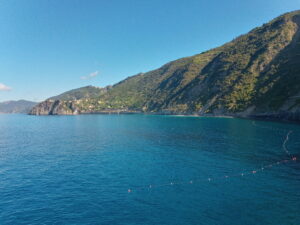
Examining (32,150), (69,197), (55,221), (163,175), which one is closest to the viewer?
(55,221)

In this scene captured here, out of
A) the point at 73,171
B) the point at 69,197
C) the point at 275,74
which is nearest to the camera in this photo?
the point at 69,197

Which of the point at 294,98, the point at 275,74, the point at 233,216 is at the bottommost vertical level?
the point at 233,216

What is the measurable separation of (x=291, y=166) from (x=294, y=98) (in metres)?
122

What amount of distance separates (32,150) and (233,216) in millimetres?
66143

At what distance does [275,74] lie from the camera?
199 meters

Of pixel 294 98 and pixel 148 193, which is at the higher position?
pixel 294 98

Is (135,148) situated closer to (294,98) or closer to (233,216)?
(233,216)

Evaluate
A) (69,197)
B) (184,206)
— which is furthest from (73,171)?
(184,206)

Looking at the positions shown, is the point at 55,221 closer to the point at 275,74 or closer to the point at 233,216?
the point at 233,216

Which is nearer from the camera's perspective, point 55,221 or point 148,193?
point 55,221

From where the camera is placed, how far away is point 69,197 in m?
32.8

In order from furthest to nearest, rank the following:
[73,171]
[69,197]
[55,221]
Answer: [73,171], [69,197], [55,221]

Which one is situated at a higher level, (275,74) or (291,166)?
(275,74)

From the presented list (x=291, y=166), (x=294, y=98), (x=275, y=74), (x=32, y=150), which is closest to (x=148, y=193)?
(x=291, y=166)
